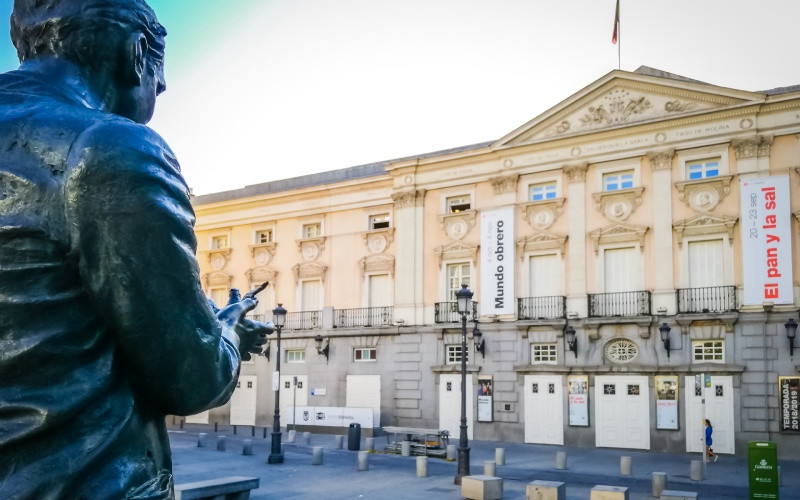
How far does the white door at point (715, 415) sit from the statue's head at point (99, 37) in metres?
26.5

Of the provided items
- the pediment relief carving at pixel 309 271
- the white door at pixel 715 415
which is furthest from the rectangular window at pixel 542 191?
the pediment relief carving at pixel 309 271

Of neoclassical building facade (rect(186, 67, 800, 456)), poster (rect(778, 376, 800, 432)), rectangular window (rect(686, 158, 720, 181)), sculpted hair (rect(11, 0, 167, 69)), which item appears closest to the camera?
sculpted hair (rect(11, 0, 167, 69))

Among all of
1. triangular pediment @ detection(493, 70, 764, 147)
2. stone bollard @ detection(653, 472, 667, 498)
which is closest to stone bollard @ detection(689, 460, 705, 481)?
stone bollard @ detection(653, 472, 667, 498)

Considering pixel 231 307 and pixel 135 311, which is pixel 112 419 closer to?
pixel 135 311

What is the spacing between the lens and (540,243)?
29.5 metres

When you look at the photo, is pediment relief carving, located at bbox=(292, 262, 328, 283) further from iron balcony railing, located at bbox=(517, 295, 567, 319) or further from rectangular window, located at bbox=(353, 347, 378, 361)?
iron balcony railing, located at bbox=(517, 295, 567, 319)

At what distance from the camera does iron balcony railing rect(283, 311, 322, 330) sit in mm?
35062

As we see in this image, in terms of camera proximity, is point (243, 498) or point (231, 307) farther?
point (243, 498)

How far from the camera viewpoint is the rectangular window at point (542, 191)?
29892 mm

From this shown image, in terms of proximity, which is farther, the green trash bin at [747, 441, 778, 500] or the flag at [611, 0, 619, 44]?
the flag at [611, 0, 619, 44]

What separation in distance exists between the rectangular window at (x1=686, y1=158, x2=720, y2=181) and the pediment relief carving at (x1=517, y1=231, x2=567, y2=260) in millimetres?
5275

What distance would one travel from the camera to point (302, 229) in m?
36.7

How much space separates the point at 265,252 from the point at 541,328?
51.1ft

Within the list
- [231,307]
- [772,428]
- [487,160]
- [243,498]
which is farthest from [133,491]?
[487,160]
